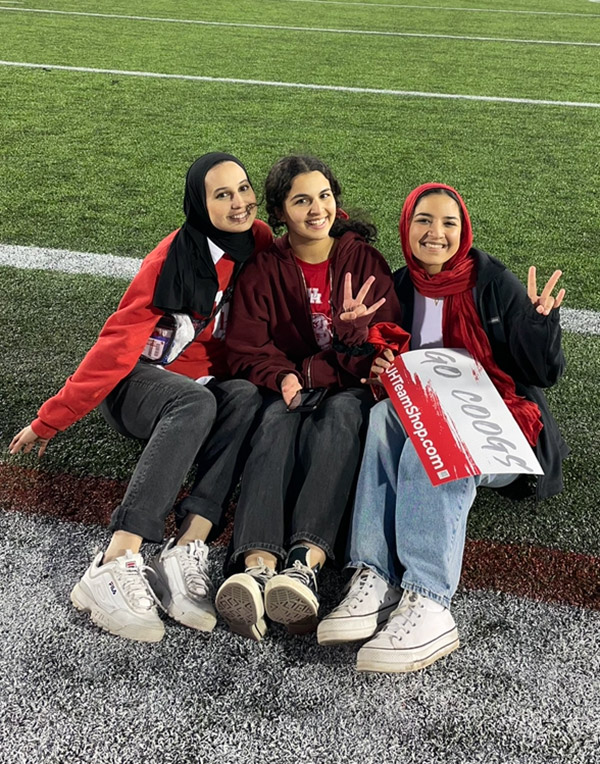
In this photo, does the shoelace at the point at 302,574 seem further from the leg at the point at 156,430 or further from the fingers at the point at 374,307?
the fingers at the point at 374,307

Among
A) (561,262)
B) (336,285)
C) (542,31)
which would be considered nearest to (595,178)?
(561,262)

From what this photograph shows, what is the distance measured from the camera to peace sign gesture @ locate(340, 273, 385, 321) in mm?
2270

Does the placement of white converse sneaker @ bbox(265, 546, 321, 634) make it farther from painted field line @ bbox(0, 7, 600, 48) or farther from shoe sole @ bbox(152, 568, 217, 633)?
painted field line @ bbox(0, 7, 600, 48)

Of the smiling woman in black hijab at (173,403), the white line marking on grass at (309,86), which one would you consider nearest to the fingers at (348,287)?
the smiling woman in black hijab at (173,403)

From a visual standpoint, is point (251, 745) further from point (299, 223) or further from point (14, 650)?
point (299, 223)

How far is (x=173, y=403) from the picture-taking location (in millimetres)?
2271

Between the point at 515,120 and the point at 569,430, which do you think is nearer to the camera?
the point at 569,430

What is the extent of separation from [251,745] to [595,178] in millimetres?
5190

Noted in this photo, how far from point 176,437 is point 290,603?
575mm

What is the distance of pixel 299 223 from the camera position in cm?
243

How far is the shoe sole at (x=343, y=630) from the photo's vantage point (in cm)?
186

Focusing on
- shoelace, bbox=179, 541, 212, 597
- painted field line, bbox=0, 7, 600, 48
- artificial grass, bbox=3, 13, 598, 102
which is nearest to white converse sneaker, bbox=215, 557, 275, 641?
shoelace, bbox=179, 541, 212, 597

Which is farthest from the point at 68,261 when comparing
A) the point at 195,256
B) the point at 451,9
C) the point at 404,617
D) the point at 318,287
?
the point at 451,9

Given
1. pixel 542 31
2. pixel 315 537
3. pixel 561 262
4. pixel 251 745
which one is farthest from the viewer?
pixel 542 31
